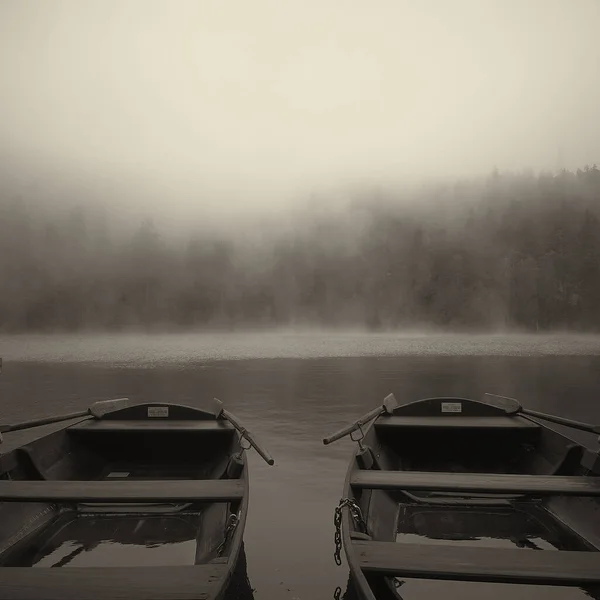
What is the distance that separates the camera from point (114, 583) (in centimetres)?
371

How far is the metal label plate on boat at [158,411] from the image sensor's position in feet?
26.2

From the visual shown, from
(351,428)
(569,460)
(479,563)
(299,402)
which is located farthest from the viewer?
(299,402)

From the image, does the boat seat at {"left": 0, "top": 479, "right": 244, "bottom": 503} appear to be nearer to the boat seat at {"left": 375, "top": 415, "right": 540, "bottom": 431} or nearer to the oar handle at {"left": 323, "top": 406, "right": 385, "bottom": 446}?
the oar handle at {"left": 323, "top": 406, "right": 385, "bottom": 446}

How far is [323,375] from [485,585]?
23.1 meters

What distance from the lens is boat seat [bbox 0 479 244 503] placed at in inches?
195

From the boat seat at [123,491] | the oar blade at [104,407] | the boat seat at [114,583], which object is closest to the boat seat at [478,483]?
the boat seat at [123,491]

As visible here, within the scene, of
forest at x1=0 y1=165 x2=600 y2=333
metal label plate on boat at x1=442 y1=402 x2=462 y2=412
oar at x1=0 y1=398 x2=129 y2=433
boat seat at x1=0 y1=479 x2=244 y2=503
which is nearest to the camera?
boat seat at x1=0 y1=479 x2=244 y2=503

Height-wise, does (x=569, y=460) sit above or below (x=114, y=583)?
below

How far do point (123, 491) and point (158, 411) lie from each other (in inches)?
117

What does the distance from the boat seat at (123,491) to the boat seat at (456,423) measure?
10.8 feet

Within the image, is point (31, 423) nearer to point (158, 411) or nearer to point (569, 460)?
point (158, 411)

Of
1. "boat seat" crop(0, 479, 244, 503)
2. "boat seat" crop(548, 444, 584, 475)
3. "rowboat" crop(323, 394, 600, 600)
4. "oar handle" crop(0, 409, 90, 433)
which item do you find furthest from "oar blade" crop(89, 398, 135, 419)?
"boat seat" crop(548, 444, 584, 475)

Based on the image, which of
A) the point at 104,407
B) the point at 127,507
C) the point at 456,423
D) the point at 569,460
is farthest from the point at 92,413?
the point at 569,460

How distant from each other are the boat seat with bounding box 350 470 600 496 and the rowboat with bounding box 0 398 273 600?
4.37ft
